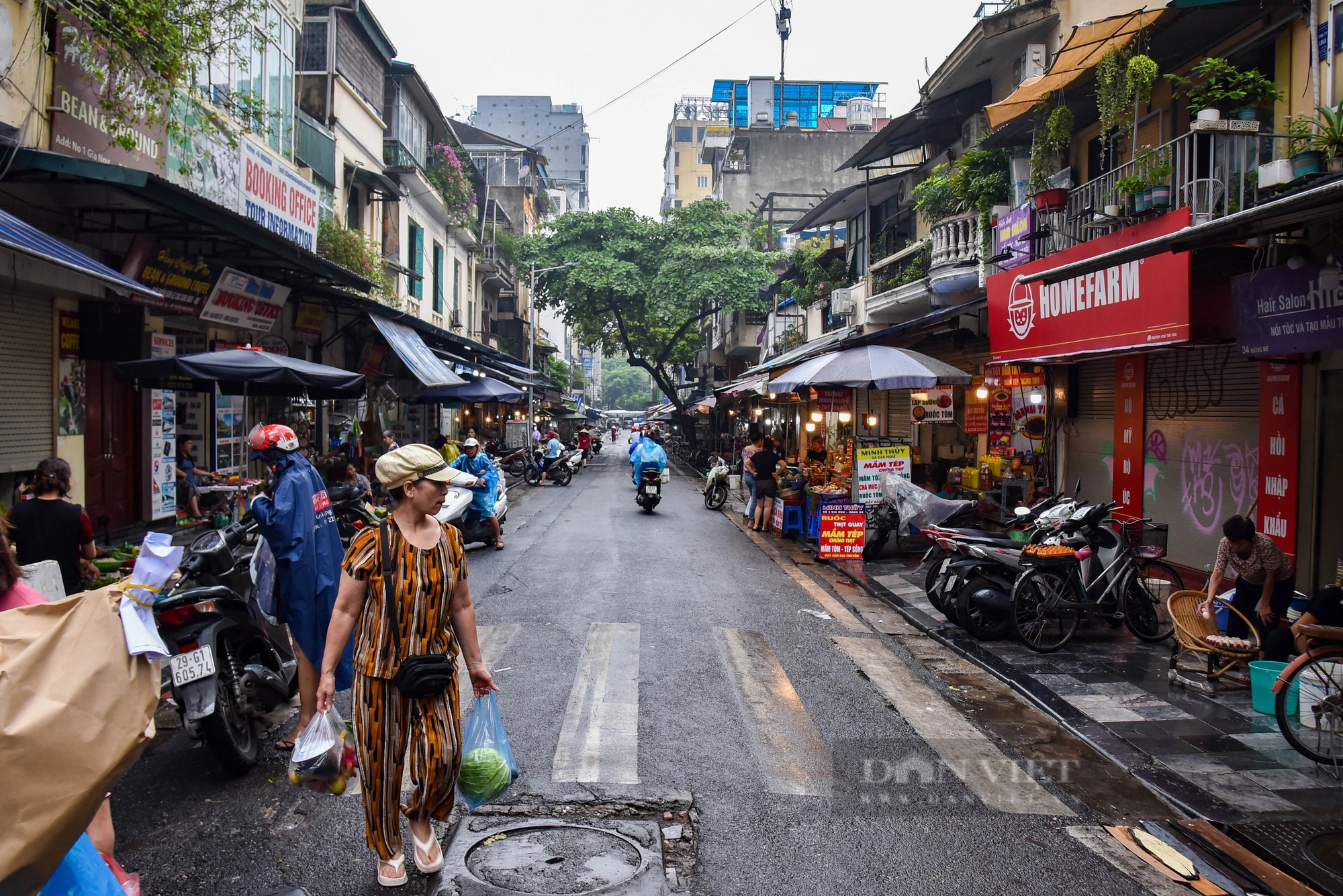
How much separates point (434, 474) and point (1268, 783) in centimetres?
480

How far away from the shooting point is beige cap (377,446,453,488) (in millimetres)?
3605

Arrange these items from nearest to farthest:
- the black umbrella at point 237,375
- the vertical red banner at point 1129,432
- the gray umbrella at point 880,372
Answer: the black umbrella at point 237,375 < the vertical red banner at point 1129,432 < the gray umbrella at point 880,372

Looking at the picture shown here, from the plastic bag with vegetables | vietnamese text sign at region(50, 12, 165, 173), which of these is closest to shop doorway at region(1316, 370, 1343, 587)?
the plastic bag with vegetables

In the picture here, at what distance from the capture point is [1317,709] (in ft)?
17.5

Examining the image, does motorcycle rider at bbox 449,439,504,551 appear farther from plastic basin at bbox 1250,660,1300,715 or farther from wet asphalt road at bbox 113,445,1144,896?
plastic basin at bbox 1250,660,1300,715

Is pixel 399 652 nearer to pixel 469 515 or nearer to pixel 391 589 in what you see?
pixel 391 589

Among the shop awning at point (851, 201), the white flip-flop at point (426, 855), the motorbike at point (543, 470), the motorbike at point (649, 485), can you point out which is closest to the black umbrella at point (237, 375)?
the white flip-flop at point (426, 855)

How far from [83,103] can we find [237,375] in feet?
10.4

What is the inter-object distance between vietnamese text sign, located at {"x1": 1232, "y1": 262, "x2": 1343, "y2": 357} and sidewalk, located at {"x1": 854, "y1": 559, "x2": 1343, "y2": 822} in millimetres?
2792

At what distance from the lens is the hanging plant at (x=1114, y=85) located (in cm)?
1052

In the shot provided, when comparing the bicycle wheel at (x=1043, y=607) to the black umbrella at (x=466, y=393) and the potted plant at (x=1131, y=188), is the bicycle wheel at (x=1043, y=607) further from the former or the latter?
the black umbrella at (x=466, y=393)

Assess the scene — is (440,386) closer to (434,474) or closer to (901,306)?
(901,306)

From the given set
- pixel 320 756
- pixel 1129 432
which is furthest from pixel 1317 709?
pixel 1129 432

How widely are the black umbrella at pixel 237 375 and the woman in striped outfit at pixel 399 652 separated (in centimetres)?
676
